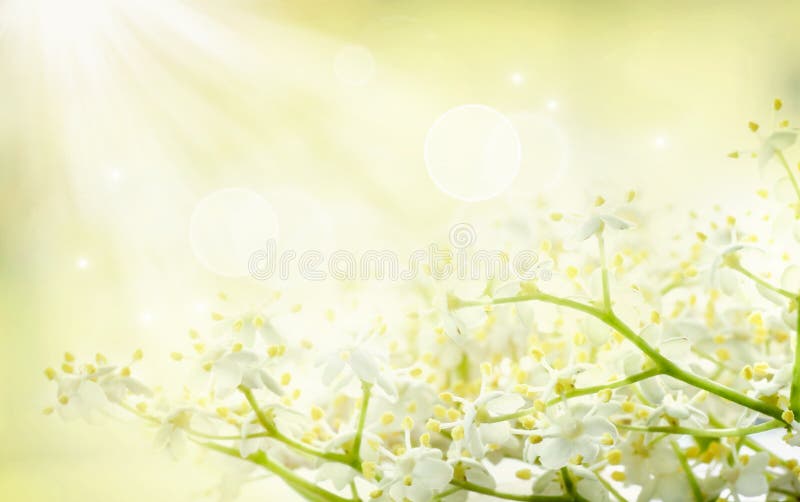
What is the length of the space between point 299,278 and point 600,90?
0.96 metres

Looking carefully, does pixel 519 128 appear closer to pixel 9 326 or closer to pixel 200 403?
pixel 9 326

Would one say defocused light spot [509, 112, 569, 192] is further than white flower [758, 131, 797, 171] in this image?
Yes

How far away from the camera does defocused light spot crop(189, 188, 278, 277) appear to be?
1131mm

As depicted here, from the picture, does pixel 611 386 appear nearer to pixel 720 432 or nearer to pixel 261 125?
pixel 720 432

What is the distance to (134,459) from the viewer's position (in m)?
0.81

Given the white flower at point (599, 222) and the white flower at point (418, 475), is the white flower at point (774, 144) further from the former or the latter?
the white flower at point (418, 475)

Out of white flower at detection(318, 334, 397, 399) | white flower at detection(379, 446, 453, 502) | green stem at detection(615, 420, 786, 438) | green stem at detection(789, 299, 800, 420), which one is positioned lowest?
white flower at detection(379, 446, 453, 502)

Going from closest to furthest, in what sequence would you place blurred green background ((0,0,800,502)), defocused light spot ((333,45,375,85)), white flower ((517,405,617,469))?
white flower ((517,405,617,469))
blurred green background ((0,0,800,502))
defocused light spot ((333,45,375,85))

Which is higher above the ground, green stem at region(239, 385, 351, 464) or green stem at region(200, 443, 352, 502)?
green stem at region(239, 385, 351, 464)

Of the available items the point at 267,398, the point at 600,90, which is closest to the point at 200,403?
the point at 267,398

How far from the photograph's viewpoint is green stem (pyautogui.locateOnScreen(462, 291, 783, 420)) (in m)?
0.35

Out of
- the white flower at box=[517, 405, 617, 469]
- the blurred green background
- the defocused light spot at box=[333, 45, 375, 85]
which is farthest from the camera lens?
the defocused light spot at box=[333, 45, 375, 85]

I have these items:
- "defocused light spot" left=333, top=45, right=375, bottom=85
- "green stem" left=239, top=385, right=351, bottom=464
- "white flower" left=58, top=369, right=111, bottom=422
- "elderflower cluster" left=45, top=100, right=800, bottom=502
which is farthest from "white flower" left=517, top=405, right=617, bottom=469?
"defocused light spot" left=333, top=45, right=375, bottom=85

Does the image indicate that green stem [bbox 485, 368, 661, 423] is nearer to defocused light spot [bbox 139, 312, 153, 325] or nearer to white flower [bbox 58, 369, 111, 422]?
white flower [bbox 58, 369, 111, 422]
